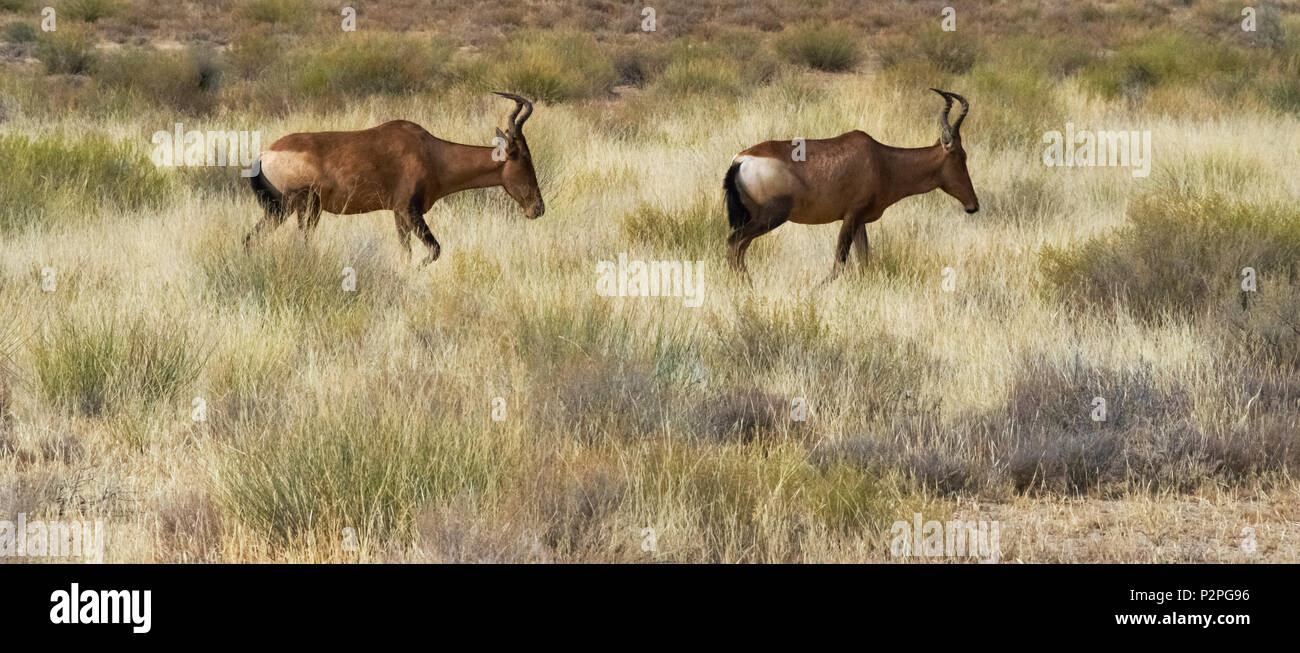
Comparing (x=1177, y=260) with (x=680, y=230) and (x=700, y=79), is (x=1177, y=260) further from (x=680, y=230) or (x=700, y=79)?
(x=700, y=79)

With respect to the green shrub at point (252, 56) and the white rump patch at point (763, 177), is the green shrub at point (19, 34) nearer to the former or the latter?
the green shrub at point (252, 56)

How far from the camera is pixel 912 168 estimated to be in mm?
9461

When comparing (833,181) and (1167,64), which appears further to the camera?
(1167,64)

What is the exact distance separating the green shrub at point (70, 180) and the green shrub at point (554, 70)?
8.36m

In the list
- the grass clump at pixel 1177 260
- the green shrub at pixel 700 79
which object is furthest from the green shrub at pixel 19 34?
the grass clump at pixel 1177 260

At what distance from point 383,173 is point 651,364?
9.19 feet

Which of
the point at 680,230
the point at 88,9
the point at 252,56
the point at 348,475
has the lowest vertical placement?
the point at 348,475

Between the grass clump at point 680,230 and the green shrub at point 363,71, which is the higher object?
the green shrub at point 363,71

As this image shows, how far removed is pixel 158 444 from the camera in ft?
20.8

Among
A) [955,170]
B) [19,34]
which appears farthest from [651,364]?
[19,34]

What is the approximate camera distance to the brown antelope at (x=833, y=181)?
910cm

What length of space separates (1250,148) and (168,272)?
1047cm

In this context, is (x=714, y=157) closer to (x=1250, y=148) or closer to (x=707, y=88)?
(x=1250, y=148)

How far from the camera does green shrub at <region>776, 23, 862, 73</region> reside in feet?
96.8
